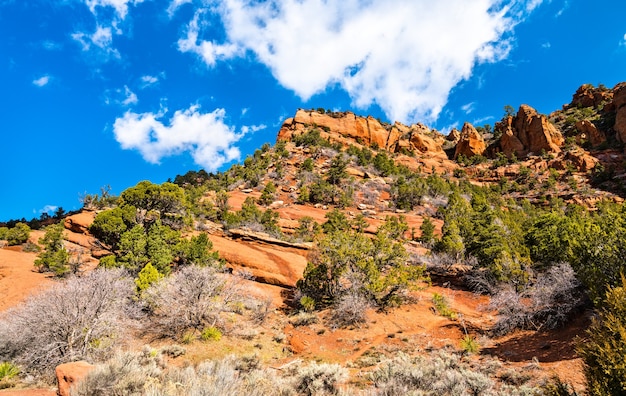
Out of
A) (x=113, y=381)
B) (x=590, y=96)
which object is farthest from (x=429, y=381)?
(x=590, y=96)

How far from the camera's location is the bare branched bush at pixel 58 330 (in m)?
9.53

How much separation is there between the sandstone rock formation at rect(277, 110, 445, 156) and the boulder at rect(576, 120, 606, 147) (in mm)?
26625

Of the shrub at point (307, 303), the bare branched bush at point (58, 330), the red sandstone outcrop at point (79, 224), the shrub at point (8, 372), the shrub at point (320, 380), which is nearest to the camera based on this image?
the shrub at point (320, 380)

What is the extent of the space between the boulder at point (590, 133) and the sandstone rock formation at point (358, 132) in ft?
87.4

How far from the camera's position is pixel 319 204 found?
44.2m

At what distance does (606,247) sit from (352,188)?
1452 inches

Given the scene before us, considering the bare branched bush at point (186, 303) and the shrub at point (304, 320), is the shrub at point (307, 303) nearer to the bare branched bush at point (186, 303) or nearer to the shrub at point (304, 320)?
the shrub at point (304, 320)

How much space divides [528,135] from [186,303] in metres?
78.8

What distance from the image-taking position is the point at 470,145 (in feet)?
250

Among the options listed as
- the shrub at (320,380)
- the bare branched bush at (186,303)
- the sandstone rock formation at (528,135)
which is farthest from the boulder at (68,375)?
the sandstone rock formation at (528,135)

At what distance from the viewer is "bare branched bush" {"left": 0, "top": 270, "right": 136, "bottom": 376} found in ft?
31.3

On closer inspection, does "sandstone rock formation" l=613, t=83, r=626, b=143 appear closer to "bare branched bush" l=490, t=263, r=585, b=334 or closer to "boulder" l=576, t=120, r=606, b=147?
"boulder" l=576, t=120, r=606, b=147

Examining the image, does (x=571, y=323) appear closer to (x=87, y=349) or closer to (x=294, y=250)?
(x=87, y=349)

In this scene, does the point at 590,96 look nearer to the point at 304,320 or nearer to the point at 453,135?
the point at 453,135
